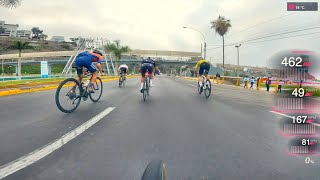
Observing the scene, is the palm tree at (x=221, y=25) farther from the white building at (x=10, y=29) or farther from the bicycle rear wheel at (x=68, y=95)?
the white building at (x=10, y=29)

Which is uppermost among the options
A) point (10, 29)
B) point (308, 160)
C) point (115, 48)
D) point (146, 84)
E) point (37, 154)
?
point (10, 29)

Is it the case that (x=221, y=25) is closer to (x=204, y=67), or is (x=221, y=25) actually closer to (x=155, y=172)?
(x=204, y=67)

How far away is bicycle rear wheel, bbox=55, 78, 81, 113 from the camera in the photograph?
18.8 feet

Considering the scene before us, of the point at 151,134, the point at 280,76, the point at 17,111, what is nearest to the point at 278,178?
the point at 280,76

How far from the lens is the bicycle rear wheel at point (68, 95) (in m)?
5.74

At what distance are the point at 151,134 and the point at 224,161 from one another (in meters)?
1.55

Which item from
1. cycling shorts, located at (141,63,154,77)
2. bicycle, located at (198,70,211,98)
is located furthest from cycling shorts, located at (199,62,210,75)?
cycling shorts, located at (141,63,154,77)

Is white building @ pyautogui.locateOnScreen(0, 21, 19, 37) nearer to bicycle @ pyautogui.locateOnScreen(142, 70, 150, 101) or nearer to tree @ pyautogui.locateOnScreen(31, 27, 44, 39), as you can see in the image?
tree @ pyautogui.locateOnScreen(31, 27, 44, 39)

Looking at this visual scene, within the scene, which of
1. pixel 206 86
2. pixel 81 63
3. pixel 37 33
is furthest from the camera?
pixel 37 33

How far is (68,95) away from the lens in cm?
603

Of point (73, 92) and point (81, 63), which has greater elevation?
point (81, 63)

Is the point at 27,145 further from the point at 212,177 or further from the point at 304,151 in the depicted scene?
the point at 304,151

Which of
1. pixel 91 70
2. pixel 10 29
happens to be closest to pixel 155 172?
pixel 91 70

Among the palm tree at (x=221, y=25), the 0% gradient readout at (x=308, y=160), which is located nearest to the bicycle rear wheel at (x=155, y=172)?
the 0% gradient readout at (x=308, y=160)
